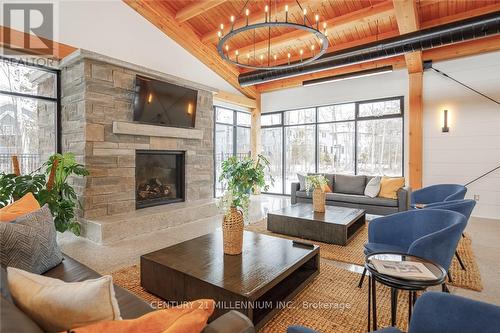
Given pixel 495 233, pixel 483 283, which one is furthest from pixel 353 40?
pixel 483 283

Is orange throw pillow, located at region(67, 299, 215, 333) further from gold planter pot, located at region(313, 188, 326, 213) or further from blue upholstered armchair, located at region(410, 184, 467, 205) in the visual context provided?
blue upholstered armchair, located at region(410, 184, 467, 205)

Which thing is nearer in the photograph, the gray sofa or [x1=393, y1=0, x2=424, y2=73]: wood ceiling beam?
[x1=393, y1=0, x2=424, y2=73]: wood ceiling beam

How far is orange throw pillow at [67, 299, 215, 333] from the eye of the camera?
0.77m

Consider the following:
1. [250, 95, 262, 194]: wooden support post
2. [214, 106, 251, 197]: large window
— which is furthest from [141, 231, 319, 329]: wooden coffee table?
[250, 95, 262, 194]: wooden support post

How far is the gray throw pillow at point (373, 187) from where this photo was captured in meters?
5.16

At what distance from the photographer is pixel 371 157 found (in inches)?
265

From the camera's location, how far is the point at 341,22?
5.07m

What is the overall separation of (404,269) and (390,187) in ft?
12.6

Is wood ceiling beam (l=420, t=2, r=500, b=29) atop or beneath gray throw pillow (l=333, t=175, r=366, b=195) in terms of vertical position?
atop

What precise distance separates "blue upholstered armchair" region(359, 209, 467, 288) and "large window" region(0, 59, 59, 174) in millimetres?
4836

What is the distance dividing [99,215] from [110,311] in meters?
3.73

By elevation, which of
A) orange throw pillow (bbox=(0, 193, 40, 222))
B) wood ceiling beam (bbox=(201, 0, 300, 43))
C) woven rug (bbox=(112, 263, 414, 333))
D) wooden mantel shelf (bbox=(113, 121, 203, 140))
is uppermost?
wood ceiling beam (bbox=(201, 0, 300, 43))

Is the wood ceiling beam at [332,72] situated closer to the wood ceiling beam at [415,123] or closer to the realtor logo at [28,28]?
the wood ceiling beam at [415,123]

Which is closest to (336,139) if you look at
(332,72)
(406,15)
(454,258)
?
(332,72)
